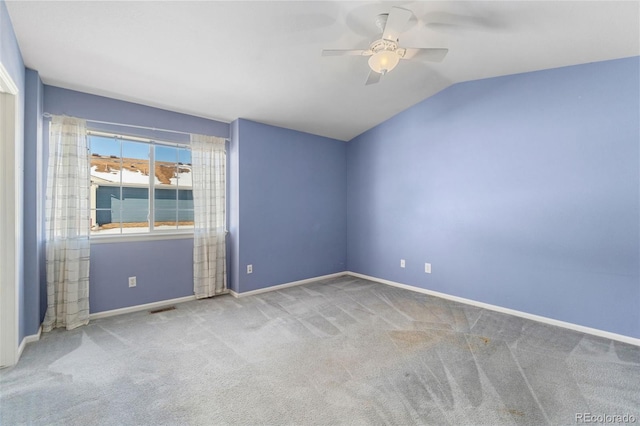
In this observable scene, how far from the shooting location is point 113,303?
2.92 m

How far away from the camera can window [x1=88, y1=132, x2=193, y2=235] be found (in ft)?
9.77

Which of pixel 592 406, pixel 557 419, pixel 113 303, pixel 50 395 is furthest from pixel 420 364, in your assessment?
pixel 113 303

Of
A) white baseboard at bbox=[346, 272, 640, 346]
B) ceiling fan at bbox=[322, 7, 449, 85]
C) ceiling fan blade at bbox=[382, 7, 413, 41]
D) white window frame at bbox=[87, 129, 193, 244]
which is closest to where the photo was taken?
ceiling fan blade at bbox=[382, 7, 413, 41]

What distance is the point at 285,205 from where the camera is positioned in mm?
4051

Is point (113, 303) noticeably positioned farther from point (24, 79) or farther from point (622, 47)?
point (622, 47)

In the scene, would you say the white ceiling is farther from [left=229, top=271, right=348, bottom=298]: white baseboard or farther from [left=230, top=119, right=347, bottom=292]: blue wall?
[left=229, top=271, right=348, bottom=298]: white baseboard

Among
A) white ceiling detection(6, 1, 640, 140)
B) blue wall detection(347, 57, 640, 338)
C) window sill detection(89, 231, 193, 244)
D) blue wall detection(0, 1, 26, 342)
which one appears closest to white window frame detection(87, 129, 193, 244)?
window sill detection(89, 231, 193, 244)

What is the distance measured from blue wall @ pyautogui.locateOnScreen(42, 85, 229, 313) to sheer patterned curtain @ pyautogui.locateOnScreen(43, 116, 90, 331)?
13 cm

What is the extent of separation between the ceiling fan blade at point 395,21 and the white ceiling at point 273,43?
0.27 m

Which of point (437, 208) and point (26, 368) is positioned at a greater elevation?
point (437, 208)

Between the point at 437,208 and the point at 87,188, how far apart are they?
406 centimetres

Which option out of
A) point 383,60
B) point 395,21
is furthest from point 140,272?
point 395,21

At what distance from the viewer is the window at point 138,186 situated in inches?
117

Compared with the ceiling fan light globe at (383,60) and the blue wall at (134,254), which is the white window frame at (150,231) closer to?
the blue wall at (134,254)
